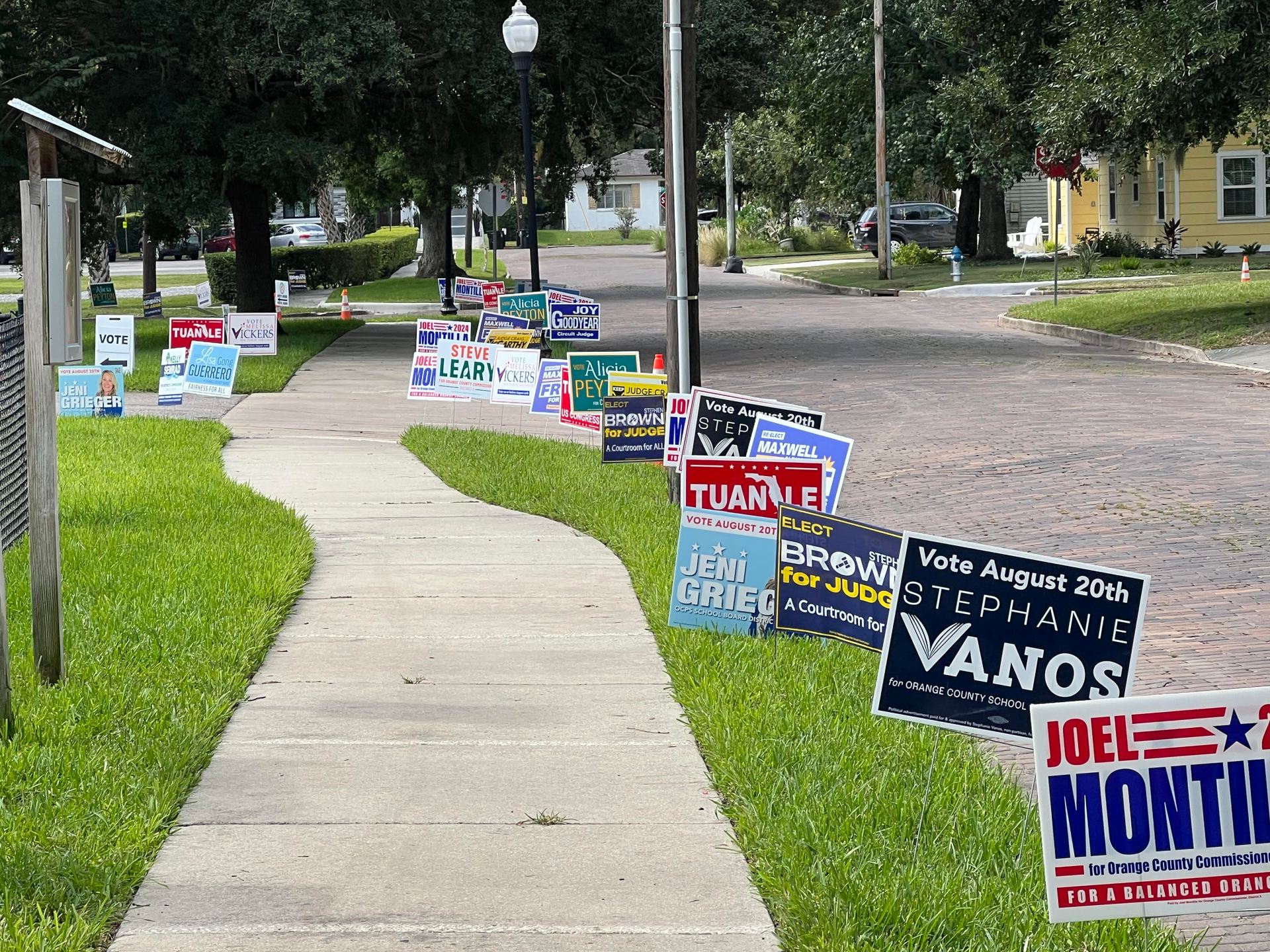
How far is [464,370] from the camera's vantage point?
16.0 m

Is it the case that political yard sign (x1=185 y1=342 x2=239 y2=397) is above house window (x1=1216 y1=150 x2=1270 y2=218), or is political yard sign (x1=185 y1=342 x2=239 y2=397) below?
below

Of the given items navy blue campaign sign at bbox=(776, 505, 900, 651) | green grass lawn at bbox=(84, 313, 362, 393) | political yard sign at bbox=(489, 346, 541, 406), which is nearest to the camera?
navy blue campaign sign at bbox=(776, 505, 900, 651)

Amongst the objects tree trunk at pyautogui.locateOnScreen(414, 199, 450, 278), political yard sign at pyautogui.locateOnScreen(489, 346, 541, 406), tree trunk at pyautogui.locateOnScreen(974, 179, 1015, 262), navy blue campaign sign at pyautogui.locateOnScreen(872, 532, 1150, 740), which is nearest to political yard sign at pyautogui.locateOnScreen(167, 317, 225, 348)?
political yard sign at pyautogui.locateOnScreen(489, 346, 541, 406)

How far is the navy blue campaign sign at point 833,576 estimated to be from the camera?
20.7ft

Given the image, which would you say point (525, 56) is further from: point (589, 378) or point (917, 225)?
point (917, 225)

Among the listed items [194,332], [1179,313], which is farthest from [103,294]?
[1179,313]

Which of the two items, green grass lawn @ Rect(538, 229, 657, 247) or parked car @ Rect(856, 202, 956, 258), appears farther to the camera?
green grass lawn @ Rect(538, 229, 657, 247)

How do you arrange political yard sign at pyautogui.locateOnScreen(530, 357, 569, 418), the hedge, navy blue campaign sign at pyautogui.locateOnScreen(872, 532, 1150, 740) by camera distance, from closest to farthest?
navy blue campaign sign at pyautogui.locateOnScreen(872, 532, 1150, 740), political yard sign at pyautogui.locateOnScreen(530, 357, 569, 418), the hedge

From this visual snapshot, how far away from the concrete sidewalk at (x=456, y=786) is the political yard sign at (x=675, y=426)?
1050 mm

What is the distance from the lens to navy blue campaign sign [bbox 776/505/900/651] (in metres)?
6.32

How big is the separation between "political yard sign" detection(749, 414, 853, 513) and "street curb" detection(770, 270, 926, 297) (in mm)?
30014

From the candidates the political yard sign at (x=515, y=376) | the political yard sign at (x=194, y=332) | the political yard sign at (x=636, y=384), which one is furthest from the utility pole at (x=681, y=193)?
the political yard sign at (x=194, y=332)

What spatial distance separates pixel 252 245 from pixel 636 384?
17511 millimetres

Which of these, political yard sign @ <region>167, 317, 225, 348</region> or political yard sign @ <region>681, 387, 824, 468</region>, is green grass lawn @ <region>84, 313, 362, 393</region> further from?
political yard sign @ <region>681, 387, 824, 468</region>
